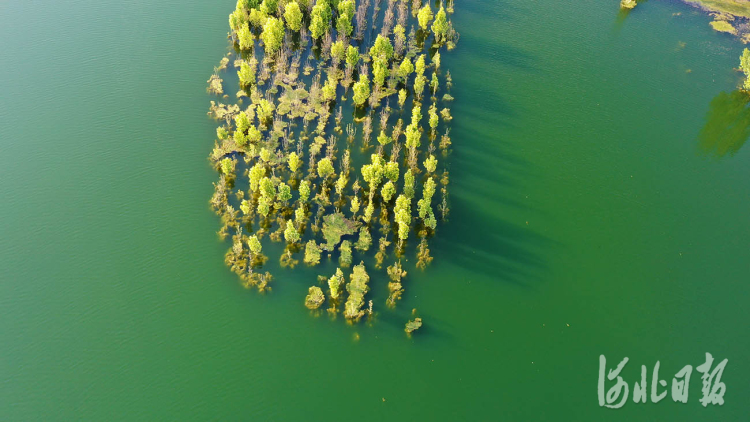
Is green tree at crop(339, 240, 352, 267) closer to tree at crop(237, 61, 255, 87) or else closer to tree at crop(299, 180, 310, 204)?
tree at crop(299, 180, 310, 204)

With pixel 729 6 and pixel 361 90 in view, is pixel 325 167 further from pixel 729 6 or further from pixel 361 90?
pixel 729 6

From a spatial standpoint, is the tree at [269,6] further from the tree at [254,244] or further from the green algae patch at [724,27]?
the green algae patch at [724,27]

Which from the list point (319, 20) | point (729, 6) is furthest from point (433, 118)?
point (729, 6)

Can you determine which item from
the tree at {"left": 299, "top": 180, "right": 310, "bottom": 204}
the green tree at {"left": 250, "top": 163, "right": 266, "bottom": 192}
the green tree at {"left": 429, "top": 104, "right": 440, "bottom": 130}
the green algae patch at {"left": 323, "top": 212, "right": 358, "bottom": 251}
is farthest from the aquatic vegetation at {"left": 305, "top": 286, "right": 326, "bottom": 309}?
the green tree at {"left": 429, "top": 104, "right": 440, "bottom": 130}

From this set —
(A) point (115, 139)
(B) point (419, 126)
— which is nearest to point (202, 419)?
(A) point (115, 139)

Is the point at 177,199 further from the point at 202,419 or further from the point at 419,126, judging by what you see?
the point at 419,126
